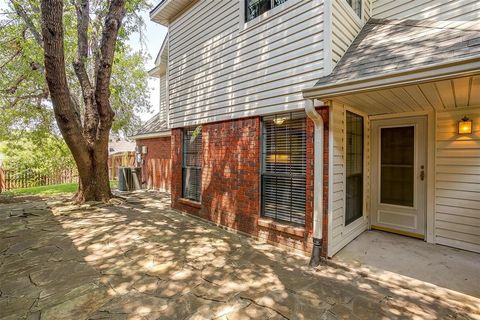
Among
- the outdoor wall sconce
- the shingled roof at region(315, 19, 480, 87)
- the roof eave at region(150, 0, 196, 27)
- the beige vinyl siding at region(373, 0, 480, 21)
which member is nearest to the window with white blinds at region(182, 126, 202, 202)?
the roof eave at region(150, 0, 196, 27)

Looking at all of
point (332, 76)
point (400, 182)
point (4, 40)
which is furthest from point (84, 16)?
point (400, 182)

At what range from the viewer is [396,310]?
2574 mm

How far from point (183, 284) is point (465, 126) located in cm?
487

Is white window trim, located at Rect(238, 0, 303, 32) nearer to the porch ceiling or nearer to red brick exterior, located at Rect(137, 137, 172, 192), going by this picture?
the porch ceiling

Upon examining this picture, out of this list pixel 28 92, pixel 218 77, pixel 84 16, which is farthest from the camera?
pixel 28 92

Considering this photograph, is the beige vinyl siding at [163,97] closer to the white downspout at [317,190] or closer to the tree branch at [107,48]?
the tree branch at [107,48]

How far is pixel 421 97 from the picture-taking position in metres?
3.50

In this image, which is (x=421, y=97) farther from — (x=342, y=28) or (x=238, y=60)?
(x=238, y=60)

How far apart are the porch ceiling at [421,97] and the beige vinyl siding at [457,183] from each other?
37 centimetres

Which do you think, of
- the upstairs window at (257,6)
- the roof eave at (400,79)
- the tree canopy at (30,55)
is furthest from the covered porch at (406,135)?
the tree canopy at (30,55)

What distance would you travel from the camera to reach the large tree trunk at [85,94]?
5562 mm

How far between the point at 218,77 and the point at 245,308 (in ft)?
14.7

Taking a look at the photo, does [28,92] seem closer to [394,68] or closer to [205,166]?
[205,166]

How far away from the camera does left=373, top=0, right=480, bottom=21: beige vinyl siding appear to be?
370 cm
